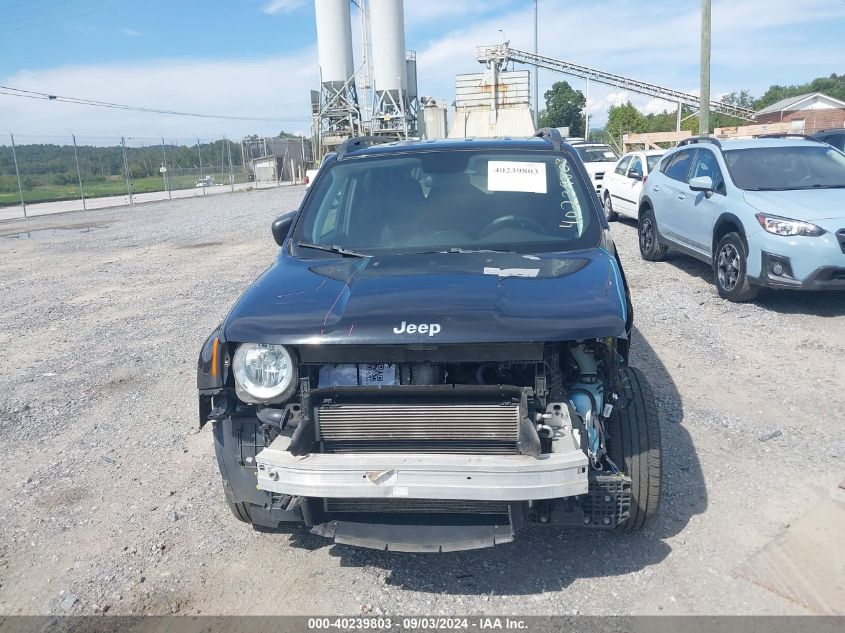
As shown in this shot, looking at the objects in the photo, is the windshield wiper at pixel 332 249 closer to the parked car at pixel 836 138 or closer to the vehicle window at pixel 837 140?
the parked car at pixel 836 138

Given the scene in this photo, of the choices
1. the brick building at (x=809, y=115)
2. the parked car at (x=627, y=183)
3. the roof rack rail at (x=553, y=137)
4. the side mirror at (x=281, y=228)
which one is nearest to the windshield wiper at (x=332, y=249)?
the side mirror at (x=281, y=228)

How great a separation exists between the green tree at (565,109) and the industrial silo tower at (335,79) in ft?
117

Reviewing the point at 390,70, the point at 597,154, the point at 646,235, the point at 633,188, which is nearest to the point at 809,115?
the point at 390,70

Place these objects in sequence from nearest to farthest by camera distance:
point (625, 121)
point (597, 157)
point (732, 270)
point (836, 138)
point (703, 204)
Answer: point (732, 270) → point (703, 204) → point (836, 138) → point (597, 157) → point (625, 121)

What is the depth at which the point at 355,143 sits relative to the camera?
16.8 ft

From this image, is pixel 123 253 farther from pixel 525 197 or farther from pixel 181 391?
pixel 525 197

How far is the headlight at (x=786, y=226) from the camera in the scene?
694 cm

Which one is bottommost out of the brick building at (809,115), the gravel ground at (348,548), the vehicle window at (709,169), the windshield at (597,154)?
the gravel ground at (348,548)

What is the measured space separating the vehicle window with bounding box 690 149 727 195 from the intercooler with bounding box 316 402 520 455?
655cm

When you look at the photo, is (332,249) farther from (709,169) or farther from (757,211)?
(709,169)

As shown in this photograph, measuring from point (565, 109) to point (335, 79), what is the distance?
41308 millimetres

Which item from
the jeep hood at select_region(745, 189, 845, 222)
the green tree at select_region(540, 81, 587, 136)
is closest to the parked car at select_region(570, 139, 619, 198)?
the jeep hood at select_region(745, 189, 845, 222)

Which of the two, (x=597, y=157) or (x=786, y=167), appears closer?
(x=786, y=167)

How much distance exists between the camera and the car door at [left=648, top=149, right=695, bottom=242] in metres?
9.37
